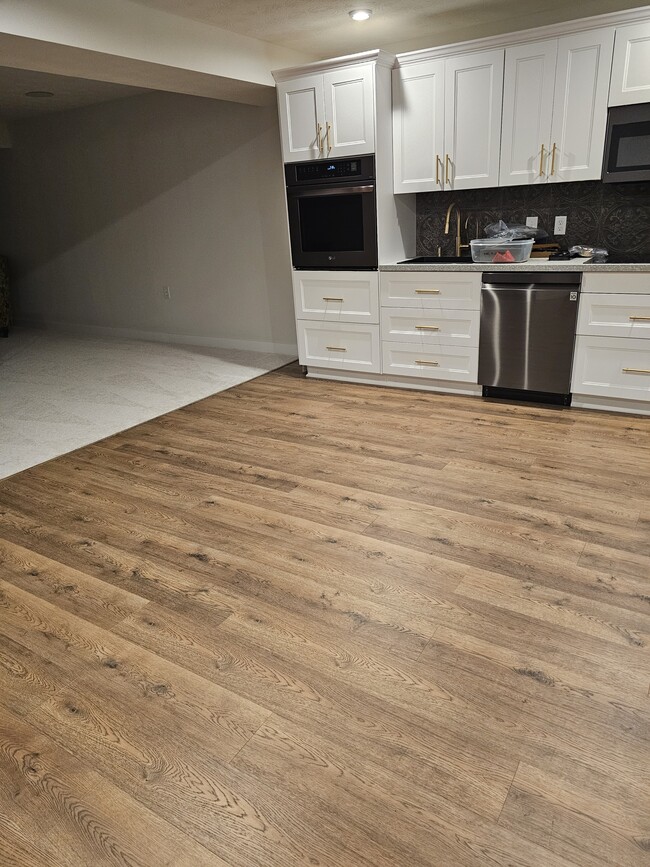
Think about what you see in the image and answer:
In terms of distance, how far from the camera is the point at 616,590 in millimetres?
2188

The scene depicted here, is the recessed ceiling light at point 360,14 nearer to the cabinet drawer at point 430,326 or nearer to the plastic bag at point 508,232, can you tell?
the plastic bag at point 508,232

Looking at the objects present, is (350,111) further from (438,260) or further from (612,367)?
(612,367)

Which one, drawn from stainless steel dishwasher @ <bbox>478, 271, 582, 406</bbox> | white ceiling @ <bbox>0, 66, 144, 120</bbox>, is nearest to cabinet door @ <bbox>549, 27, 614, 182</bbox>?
stainless steel dishwasher @ <bbox>478, 271, 582, 406</bbox>

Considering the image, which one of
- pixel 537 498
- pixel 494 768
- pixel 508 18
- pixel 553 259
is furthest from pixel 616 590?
pixel 508 18

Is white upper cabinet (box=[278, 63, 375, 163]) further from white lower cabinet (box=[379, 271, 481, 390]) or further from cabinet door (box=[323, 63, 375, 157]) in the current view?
white lower cabinet (box=[379, 271, 481, 390])

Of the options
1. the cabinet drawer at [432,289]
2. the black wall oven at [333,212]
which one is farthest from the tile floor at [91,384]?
the cabinet drawer at [432,289]

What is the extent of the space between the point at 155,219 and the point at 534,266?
13.2ft

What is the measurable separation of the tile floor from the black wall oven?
3.87 ft

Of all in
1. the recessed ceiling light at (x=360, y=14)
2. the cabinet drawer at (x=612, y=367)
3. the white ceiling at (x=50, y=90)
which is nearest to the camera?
the cabinet drawer at (x=612, y=367)

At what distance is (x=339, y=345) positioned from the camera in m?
4.75

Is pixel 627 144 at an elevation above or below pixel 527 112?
below

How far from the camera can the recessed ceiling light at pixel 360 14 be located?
3766 mm

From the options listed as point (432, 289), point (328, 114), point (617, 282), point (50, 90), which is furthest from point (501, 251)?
point (50, 90)

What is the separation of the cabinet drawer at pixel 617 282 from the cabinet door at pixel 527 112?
0.73 m
